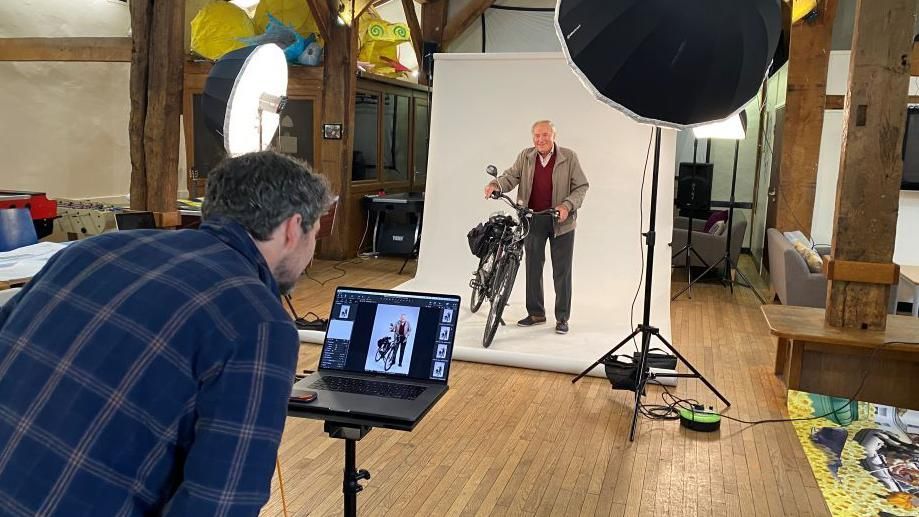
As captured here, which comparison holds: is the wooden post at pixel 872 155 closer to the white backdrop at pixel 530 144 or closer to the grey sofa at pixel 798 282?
the grey sofa at pixel 798 282

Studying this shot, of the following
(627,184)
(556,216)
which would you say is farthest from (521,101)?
(556,216)

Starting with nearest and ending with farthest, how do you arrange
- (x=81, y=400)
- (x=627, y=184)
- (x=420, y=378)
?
(x=81, y=400)
(x=420, y=378)
(x=627, y=184)

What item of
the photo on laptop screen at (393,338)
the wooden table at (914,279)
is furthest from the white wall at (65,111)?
the wooden table at (914,279)

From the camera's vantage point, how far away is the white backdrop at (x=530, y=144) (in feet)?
20.5

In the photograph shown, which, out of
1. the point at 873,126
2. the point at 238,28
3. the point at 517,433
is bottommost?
the point at 517,433

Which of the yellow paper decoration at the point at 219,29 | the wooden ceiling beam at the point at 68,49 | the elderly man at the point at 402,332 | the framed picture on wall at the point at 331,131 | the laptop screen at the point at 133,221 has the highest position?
the yellow paper decoration at the point at 219,29

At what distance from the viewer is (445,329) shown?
2242 mm

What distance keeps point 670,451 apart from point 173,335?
2879 mm

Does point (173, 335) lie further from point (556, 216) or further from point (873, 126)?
point (556, 216)

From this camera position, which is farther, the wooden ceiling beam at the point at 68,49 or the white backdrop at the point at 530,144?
the white backdrop at the point at 530,144

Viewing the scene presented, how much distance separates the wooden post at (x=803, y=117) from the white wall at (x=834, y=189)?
0.68 metres

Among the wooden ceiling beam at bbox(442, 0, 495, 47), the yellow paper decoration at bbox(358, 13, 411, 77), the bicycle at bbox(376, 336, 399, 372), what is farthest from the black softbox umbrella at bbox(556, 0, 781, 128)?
the wooden ceiling beam at bbox(442, 0, 495, 47)

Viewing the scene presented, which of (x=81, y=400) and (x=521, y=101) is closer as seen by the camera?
(x=81, y=400)

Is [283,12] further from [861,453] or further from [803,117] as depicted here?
[861,453]
